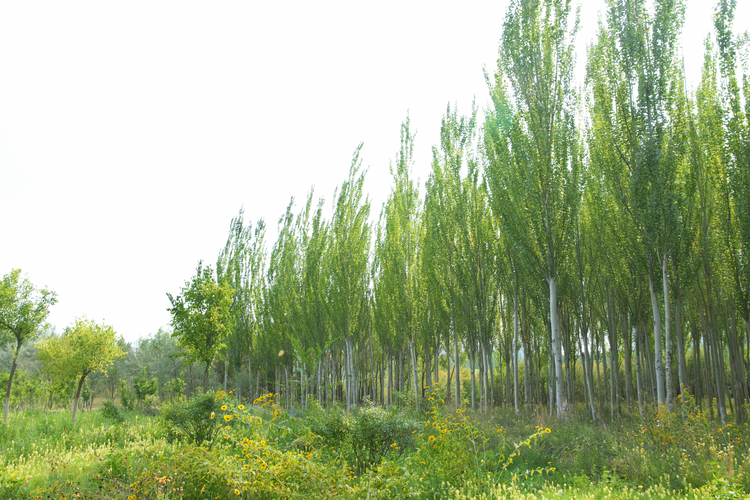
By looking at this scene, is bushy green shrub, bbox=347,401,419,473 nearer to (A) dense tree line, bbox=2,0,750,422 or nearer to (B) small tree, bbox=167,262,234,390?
(A) dense tree line, bbox=2,0,750,422

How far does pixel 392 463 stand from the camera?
16.8 ft

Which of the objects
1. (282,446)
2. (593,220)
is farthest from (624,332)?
(282,446)

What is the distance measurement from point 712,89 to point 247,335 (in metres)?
23.3

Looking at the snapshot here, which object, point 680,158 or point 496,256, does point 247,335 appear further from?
point 680,158

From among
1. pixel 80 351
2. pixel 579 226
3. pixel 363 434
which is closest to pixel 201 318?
pixel 80 351

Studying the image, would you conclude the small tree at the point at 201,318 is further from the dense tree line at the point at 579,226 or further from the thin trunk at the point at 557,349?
the thin trunk at the point at 557,349

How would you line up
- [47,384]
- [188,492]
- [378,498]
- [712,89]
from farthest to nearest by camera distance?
1. [47,384]
2. [712,89]
3. [188,492]
4. [378,498]

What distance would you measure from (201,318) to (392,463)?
12.2 meters

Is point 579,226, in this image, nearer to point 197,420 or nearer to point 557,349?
point 557,349

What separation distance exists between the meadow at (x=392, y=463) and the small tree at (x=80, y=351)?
4.59 m

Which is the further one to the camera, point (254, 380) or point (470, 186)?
point (254, 380)

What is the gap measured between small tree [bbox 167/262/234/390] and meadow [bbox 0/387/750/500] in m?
6.70

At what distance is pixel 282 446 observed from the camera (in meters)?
7.27

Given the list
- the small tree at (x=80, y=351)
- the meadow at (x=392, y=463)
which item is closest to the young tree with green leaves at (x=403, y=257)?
the meadow at (x=392, y=463)
